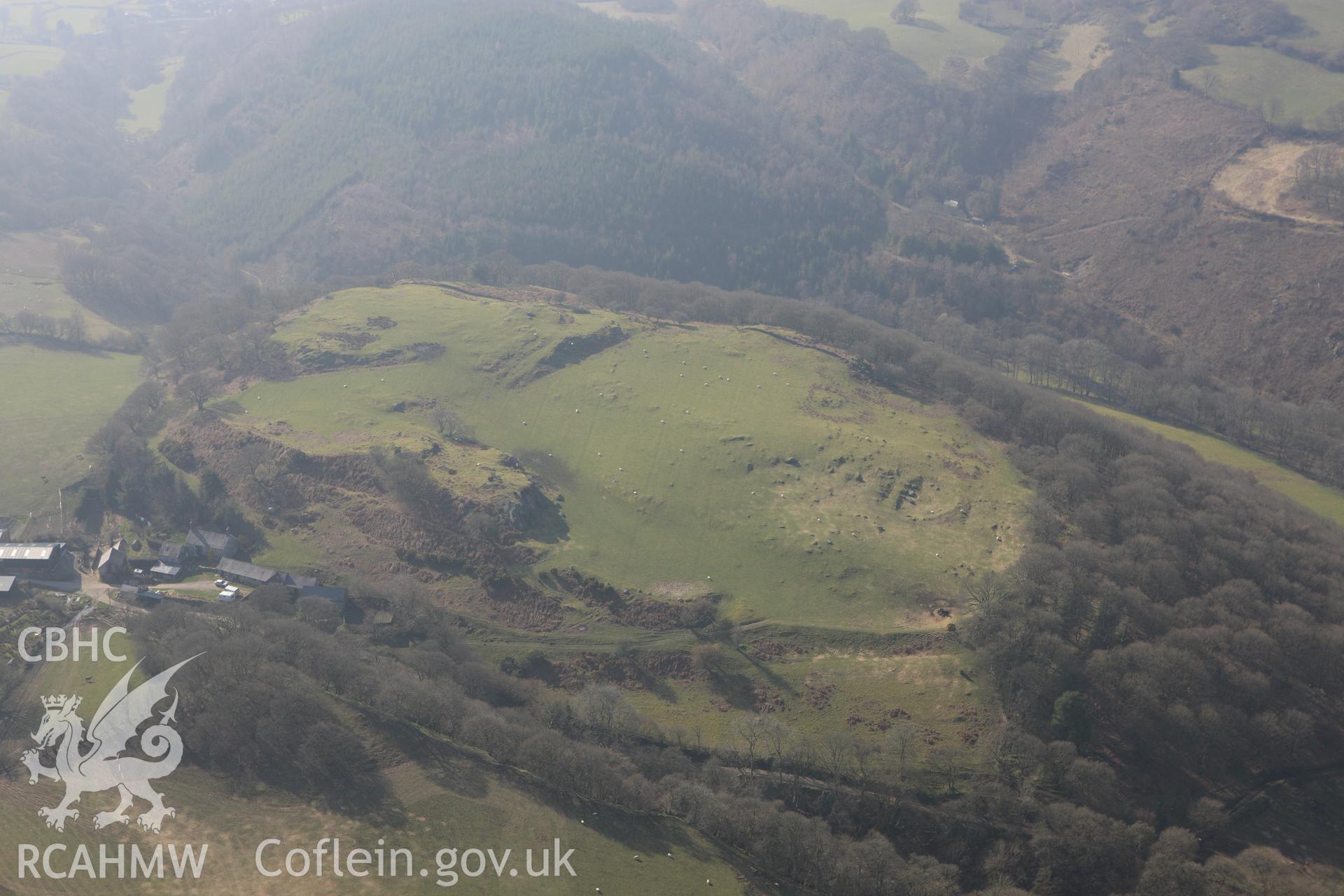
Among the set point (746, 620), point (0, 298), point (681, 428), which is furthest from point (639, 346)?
point (0, 298)

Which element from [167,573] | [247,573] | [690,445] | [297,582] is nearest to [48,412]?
[167,573]

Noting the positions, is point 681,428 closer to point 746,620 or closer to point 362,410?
point 746,620

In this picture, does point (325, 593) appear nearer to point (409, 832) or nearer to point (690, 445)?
point (409, 832)

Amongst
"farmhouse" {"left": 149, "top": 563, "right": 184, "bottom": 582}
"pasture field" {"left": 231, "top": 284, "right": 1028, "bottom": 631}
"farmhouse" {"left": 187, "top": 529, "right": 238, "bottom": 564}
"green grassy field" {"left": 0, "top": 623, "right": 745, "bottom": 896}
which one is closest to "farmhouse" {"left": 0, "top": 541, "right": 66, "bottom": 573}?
"farmhouse" {"left": 149, "top": 563, "right": 184, "bottom": 582}

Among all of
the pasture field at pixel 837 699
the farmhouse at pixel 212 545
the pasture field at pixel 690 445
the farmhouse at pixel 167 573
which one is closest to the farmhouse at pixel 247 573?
the farmhouse at pixel 212 545

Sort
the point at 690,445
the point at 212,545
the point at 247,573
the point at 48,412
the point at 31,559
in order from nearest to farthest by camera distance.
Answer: the point at 31,559
the point at 247,573
the point at 212,545
the point at 690,445
the point at 48,412

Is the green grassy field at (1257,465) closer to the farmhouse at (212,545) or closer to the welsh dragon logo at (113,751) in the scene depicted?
the welsh dragon logo at (113,751)

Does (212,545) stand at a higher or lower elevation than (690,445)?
lower
